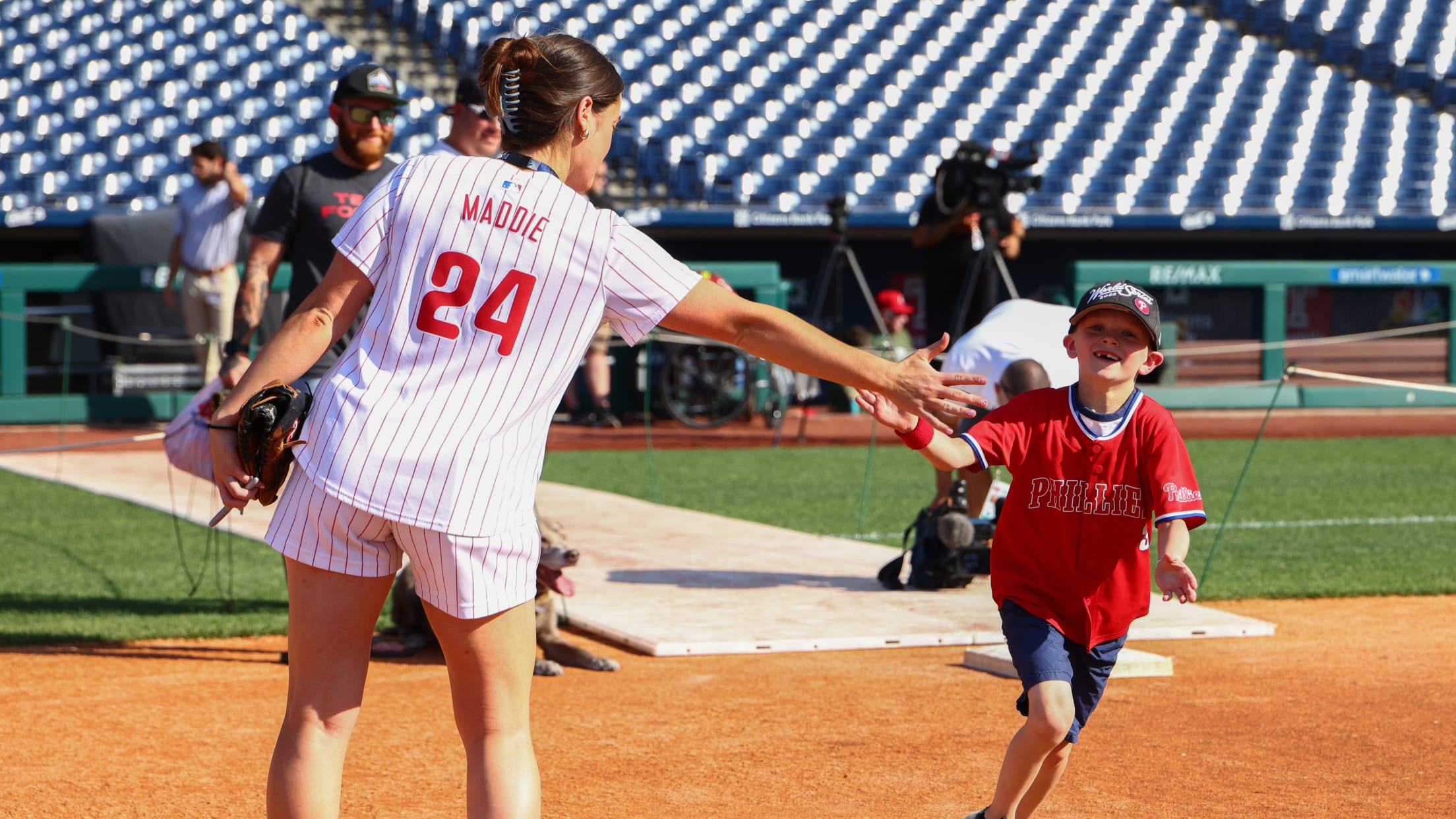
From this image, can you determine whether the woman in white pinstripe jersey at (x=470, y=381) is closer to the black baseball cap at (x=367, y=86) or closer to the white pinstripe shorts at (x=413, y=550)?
the white pinstripe shorts at (x=413, y=550)

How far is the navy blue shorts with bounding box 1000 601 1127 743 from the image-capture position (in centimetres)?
334

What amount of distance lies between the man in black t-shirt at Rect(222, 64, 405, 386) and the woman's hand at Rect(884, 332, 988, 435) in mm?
3071

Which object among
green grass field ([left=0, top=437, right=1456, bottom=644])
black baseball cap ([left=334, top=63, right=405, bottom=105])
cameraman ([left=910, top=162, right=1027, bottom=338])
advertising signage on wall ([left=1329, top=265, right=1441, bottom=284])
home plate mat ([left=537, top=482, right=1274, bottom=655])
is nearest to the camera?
black baseball cap ([left=334, top=63, right=405, bottom=105])

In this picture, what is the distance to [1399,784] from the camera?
407cm

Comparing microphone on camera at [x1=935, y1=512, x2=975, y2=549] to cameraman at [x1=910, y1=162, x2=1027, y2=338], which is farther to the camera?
cameraman at [x1=910, y1=162, x2=1027, y2=338]

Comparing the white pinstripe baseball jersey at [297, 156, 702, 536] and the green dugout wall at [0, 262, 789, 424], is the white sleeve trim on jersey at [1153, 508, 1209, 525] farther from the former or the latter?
the green dugout wall at [0, 262, 789, 424]

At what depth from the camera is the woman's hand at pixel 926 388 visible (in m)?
2.62

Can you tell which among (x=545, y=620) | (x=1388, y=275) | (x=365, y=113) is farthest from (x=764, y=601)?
(x=1388, y=275)

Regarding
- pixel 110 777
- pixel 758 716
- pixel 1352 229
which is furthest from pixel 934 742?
pixel 1352 229

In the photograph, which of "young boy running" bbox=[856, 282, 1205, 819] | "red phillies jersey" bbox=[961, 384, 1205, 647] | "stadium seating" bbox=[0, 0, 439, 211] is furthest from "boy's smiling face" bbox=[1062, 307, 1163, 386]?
"stadium seating" bbox=[0, 0, 439, 211]

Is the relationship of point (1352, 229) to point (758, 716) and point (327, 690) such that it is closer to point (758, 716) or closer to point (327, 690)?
point (758, 716)

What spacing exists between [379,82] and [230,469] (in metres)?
2.90

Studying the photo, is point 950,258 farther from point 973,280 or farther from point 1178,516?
point 1178,516

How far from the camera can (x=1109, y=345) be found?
3449mm
